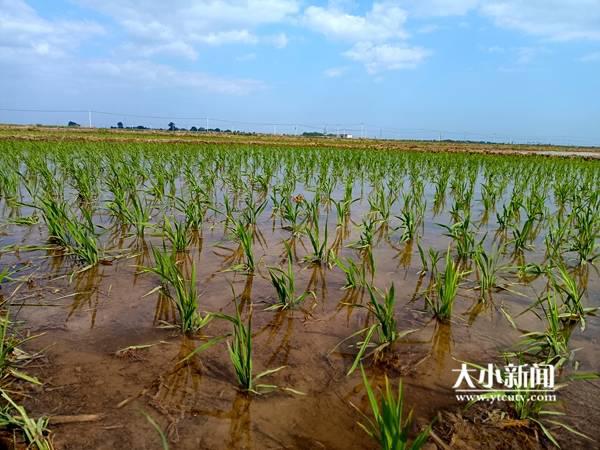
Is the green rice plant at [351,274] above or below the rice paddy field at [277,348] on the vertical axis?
above

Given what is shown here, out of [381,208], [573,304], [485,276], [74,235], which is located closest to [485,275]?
[485,276]

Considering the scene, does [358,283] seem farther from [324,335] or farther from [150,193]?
[150,193]

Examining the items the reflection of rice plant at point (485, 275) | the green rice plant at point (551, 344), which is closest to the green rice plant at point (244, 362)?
the green rice plant at point (551, 344)

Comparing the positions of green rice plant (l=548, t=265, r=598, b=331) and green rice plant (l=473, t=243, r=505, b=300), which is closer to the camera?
green rice plant (l=548, t=265, r=598, b=331)

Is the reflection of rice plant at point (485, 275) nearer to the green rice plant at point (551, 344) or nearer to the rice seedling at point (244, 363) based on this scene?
the green rice plant at point (551, 344)

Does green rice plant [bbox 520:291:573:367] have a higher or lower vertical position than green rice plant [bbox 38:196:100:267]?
lower

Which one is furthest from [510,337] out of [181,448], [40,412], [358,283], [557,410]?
[40,412]

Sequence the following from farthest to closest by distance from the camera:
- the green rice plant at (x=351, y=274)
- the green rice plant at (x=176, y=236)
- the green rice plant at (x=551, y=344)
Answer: the green rice plant at (x=176, y=236) < the green rice plant at (x=351, y=274) < the green rice plant at (x=551, y=344)

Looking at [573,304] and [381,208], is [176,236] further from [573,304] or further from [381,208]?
[573,304]

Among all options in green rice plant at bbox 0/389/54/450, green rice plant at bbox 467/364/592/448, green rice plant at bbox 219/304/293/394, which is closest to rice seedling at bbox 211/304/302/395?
green rice plant at bbox 219/304/293/394

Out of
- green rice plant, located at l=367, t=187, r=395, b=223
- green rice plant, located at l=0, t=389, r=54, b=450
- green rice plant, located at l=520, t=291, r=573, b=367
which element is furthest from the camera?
green rice plant, located at l=367, t=187, r=395, b=223

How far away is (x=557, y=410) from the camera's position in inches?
64.4

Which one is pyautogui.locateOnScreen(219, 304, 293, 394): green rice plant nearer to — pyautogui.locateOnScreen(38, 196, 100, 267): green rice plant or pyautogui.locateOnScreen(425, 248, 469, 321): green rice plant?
pyautogui.locateOnScreen(425, 248, 469, 321): green rice plant

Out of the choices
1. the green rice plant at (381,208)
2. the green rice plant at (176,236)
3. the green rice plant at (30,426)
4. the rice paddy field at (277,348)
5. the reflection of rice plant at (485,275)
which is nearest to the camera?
the green rice plant at (30,426)
